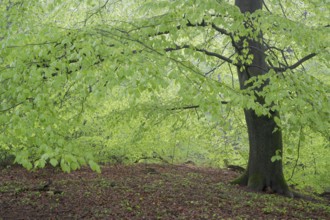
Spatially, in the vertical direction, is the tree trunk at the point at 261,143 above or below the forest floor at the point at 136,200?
above

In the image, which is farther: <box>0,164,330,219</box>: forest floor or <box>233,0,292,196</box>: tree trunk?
<box>233,0,292,196</box>: tree trunk

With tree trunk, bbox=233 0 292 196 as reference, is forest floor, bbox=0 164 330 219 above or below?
below

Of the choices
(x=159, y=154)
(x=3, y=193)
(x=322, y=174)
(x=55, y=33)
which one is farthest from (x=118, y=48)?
(x=159, y=154)

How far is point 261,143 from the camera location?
10625 mm

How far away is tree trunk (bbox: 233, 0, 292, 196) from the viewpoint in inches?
413

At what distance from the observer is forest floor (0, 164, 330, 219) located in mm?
7734

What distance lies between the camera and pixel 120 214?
762cm

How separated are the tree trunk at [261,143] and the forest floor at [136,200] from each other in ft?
1.92

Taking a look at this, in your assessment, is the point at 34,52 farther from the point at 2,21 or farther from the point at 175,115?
the point at 175,115

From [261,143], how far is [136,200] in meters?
4.20

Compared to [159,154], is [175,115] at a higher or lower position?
higher

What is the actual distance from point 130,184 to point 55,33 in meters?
7.06

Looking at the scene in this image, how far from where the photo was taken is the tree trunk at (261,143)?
10492 millimetres

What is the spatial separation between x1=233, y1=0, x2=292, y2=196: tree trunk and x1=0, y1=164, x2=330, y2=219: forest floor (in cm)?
59
